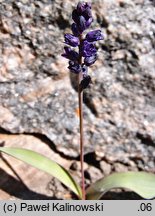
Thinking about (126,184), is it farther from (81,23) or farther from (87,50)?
(81,23)

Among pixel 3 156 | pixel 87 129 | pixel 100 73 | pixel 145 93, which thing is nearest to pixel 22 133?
pixel 3 156

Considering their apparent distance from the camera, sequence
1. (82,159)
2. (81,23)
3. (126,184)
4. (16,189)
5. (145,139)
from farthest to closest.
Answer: (145,139) → (16,189) → (126,184) → (82,159) → (81,23)

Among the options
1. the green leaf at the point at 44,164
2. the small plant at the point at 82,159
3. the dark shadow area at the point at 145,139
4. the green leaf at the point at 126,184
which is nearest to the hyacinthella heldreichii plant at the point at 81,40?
the small plant at the point at 82,159

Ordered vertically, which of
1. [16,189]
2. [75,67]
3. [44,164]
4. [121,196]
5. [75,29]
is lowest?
[121,196]

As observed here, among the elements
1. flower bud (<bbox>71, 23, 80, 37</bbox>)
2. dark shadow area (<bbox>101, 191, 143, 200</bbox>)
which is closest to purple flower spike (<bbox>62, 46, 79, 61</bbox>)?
flower bud (<bbox>71, 23, 80, 37</bbox>)

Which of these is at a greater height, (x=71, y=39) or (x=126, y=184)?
(x=71, y=39)

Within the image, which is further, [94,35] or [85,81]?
[85,81]

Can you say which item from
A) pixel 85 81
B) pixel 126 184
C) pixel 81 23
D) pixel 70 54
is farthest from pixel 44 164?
pixel 81 23
